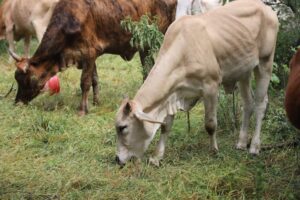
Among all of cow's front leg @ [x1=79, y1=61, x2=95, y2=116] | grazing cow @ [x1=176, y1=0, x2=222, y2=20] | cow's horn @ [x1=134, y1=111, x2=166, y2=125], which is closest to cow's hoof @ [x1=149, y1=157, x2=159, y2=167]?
cow's horn @ [x1=134, y1=111, x2=166, y2=125]

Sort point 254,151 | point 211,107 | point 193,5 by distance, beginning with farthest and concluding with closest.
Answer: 1. point 193,5
2. point 254,151
3. point 211,107

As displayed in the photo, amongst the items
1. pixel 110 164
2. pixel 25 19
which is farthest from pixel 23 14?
pixel 110 164

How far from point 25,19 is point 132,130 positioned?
646cm

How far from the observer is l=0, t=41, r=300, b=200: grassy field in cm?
505

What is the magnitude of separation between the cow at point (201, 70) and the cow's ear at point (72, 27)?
2425 mm

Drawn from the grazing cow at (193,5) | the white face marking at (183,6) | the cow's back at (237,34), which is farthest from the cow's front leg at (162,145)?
the white face marking at (183,6)

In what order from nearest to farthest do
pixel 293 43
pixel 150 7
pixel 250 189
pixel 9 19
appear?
pixel 250 189 < pixel 293 43 < pixel 150 7 < pixel 9 19

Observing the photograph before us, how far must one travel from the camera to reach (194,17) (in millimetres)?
6031

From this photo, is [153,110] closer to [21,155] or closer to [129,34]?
[21,155]

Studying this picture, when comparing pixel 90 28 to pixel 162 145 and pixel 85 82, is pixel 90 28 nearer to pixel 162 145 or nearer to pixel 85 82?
pixel 85 82

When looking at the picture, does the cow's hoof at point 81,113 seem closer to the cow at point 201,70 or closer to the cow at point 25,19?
the cow at point 201,70

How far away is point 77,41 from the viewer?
321 inches

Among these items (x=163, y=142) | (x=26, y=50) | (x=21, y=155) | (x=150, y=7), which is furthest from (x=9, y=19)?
(x=163, y=142)

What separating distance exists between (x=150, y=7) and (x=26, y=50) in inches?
173
